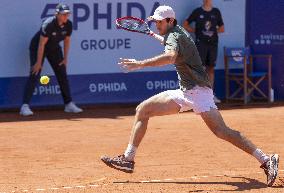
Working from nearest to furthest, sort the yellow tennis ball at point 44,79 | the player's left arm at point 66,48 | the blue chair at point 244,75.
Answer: the yellow tennis ball at point 44,79
the player's left arm at point 66,48
the blue chair at point 244,75

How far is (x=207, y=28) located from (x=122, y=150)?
5.98 metres

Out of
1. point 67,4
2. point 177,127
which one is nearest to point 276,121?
point 177,127

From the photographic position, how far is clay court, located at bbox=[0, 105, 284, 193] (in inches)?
330

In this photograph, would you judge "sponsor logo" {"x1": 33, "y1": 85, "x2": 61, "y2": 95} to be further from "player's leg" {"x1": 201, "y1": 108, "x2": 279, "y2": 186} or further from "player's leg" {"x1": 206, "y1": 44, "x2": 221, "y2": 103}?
"player's leg" {"x1": 201, "y1": 108, "x2": 279, "y2": 186}

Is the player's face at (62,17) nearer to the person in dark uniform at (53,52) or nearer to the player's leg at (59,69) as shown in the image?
the person in dark uniform at (53,52)

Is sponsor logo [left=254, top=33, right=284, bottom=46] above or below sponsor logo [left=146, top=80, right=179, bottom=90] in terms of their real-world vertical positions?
above

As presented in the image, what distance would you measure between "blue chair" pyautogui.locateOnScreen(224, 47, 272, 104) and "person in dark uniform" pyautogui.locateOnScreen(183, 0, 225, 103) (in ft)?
1.96

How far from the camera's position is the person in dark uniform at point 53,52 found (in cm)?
1421

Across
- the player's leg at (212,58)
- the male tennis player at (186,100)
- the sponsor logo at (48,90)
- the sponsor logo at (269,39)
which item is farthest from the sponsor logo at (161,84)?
the male tennis player at (186,100)

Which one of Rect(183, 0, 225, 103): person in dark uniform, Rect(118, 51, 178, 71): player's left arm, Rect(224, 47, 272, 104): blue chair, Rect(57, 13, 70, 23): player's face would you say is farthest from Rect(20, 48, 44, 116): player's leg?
Rect(118, 51, 178, 71): player's left arm

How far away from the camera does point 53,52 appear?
581 inches

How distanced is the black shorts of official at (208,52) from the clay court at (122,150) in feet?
4.73

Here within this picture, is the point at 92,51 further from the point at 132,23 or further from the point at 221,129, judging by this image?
the point at 221,129

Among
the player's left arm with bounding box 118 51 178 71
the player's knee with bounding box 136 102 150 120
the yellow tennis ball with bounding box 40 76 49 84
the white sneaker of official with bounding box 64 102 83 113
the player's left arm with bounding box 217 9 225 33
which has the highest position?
the player's left arm with bounding box 118 51 178 71
